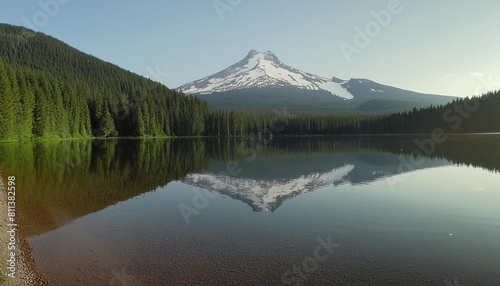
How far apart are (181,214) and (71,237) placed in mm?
6503

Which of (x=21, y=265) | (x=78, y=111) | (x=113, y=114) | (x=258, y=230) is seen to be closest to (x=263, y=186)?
(x=258, y=230)

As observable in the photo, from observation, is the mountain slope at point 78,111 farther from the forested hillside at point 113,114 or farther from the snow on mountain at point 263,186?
the snow on mountain at point 263,186

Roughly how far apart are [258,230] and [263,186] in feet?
47.5

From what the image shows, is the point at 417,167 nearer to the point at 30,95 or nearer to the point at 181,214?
the point at 181,214

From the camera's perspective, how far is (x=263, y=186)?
32500 mm

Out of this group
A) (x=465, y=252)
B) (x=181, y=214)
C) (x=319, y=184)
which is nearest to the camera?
(x=465, y=252)

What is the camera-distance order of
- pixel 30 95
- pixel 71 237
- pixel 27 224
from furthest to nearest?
pixel 30 95, pixel 27 224, pixel 71 237

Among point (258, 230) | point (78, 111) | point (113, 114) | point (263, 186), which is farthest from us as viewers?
point (113, 114)

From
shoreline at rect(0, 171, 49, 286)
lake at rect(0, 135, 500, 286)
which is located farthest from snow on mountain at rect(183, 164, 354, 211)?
shoreline at rect(0, 171, 49, 286)

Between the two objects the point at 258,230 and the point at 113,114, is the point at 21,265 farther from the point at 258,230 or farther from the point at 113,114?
the point at 113,114

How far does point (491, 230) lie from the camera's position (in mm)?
18016

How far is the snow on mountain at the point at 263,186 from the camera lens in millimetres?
26297

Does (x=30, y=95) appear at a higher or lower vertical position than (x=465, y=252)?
higher

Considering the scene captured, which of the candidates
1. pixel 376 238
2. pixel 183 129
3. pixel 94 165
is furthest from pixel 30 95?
pixel 376 238
